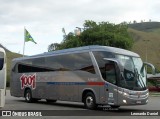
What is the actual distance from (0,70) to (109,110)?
7471 millimetres

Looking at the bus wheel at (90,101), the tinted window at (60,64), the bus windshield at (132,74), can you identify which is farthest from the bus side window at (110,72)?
the bus wheel at (90,101)

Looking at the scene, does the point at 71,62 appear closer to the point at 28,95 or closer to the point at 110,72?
the point at 110,72

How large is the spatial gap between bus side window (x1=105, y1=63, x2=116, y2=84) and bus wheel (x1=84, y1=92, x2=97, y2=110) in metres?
1.59

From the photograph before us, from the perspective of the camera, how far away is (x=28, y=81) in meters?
28.5

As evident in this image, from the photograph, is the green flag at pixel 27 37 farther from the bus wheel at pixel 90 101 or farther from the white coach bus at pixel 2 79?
the white coach bus at pixel 2 79

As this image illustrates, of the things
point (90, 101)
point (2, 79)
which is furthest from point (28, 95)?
point (2, 79)

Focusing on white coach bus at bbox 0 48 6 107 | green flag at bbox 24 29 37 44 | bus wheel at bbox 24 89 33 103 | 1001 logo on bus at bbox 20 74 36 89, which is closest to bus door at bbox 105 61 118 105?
white coach bus at bbox 0 48 6 107

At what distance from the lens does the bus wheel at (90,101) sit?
72.1 feet

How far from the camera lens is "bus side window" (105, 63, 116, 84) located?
68.6 feet

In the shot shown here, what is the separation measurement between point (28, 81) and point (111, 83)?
30.0ft

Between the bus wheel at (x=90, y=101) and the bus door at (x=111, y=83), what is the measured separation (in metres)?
1.08

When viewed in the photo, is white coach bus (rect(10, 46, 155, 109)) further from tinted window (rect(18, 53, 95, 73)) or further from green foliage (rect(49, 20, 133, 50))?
green foliage (rect(49, 20, 133, 50))

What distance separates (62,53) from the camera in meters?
24.9

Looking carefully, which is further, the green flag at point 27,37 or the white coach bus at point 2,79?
the green flag at point 27,37
